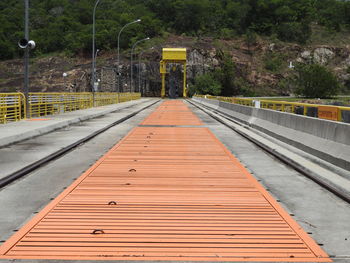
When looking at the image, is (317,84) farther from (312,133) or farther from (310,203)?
(310,203)

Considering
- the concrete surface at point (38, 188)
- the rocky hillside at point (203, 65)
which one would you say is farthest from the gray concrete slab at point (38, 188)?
the rocky hillside at point (203, 65)

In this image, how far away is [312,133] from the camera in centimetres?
1388

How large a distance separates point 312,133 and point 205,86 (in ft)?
363

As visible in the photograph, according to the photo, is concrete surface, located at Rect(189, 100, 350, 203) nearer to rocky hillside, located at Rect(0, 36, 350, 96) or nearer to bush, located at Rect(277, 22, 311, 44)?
rocky hillside, located at Rect(0, 36, 350, 96)

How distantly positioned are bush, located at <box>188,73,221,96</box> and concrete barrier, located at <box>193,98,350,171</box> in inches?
4004

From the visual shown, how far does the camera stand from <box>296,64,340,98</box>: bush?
130 m

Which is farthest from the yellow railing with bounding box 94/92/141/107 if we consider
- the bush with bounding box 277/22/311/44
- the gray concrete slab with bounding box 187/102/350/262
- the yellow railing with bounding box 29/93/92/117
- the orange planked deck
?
the bush with bounding box 277/22/311/44

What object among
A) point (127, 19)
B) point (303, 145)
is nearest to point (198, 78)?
point (127, 19)

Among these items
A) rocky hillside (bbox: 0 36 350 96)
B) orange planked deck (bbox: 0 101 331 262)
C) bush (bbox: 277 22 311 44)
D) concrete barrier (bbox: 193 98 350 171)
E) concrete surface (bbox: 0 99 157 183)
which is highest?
bush (bbox: 277 22 311 44)

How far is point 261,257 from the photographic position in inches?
201

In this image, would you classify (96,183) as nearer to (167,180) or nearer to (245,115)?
(167,180)

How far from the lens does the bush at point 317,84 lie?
12988 cm

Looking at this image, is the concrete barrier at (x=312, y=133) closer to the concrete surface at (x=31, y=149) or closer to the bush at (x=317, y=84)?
the concrete surface at (x=31, y=149)

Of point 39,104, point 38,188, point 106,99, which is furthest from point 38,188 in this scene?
point 106,99
